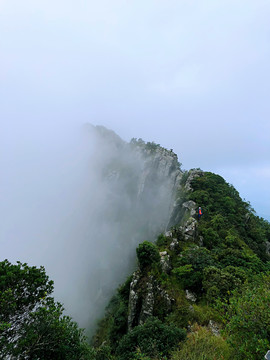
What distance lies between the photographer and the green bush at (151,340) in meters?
11.4

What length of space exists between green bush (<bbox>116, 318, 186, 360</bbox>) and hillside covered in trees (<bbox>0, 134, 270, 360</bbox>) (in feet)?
0.18

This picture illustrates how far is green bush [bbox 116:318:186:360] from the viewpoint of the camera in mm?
11422

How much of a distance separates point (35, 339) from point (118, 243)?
55954 mm

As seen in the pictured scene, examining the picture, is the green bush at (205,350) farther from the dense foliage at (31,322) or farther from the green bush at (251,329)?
the dense foliage at (31,322)

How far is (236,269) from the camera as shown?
19.1 meters

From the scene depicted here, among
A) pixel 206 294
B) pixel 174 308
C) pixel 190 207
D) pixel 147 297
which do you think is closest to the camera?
pixel 174 308

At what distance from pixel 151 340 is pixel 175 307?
216 inches

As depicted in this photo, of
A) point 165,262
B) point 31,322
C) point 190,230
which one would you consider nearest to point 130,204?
point 190,230

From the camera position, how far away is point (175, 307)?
1670 cm

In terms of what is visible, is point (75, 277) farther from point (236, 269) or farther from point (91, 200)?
point (236, 269)

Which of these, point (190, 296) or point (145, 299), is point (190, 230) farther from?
point (145, 299)

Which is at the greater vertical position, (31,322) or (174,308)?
(174,308)

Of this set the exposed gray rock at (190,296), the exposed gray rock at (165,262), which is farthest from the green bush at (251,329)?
the exposed gray rock at (165,262)

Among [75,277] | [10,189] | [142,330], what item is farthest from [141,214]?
[10,189]
